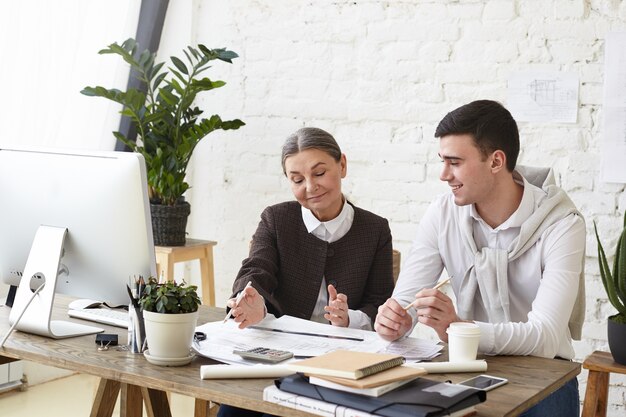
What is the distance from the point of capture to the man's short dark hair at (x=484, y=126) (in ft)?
7.49

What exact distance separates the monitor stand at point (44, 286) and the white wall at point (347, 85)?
1.59 metres

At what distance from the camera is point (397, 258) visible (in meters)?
2.81

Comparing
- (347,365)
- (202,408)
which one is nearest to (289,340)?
(347,365)

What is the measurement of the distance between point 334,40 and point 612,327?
6.02 ft

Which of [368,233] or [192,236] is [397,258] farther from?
[192,236]

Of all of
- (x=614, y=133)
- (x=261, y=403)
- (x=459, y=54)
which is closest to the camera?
(x=261, y=403)

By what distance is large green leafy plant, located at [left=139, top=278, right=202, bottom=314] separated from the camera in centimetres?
182

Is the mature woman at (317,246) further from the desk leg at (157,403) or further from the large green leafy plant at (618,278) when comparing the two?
the large green leafy plant at (618,278)

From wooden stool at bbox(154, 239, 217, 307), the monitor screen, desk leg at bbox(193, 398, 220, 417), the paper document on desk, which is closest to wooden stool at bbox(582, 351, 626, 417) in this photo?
the paper document on desk

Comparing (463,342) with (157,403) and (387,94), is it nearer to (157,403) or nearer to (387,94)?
(157,403)

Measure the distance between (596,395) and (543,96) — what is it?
1280mm

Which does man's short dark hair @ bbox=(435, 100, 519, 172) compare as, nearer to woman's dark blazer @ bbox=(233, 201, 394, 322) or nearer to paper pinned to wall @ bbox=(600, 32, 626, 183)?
woman's dark blazer @ bbox=(233, 201, 394, 322)

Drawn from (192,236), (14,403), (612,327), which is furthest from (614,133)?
(14,403)

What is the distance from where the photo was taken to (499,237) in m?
2.32
